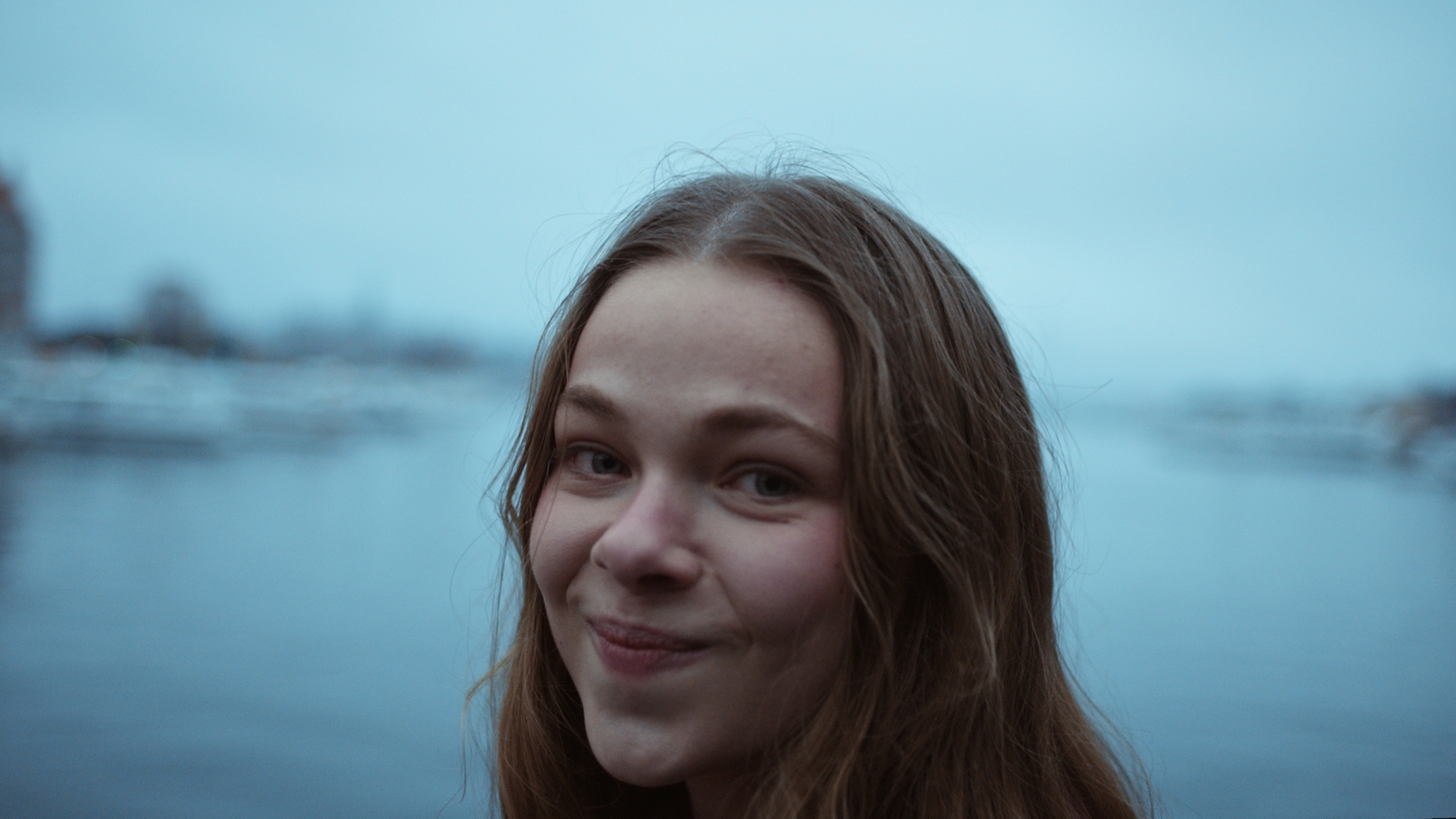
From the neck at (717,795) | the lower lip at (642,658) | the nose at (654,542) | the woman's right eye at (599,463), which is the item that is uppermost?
the woman's right eye at (599,463)

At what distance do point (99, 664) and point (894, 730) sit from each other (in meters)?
2.24

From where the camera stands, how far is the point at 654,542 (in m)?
0.78

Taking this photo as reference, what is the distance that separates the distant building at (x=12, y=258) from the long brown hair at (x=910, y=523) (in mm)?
3323

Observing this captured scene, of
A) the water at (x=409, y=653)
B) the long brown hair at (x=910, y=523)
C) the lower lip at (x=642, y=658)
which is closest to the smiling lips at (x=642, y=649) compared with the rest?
the lower lip at (x=642, y=658)

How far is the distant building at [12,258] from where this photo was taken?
3260 mm

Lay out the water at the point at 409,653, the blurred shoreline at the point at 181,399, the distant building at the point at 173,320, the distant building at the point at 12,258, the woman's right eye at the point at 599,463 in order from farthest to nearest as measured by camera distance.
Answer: the distant building at the point at 173,320 < the blurred shoreline at the point at 181,399 < the distant building at the point at 12,258 < the water at the point at 409,653 < the woman's right eye at the point at 599,463

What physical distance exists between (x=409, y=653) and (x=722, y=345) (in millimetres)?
2043

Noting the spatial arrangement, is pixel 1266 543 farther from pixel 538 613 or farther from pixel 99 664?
pixel 99 664

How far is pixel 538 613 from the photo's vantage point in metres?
1.12

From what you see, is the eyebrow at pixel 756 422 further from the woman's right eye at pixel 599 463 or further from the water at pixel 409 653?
the water at pixel 409 653

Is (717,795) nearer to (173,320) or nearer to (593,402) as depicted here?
(593,402)

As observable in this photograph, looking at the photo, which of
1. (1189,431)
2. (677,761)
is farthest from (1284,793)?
(1189,431)

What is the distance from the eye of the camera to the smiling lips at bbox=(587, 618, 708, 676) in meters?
0.81

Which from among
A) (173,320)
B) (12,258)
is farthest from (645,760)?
(173,320)
